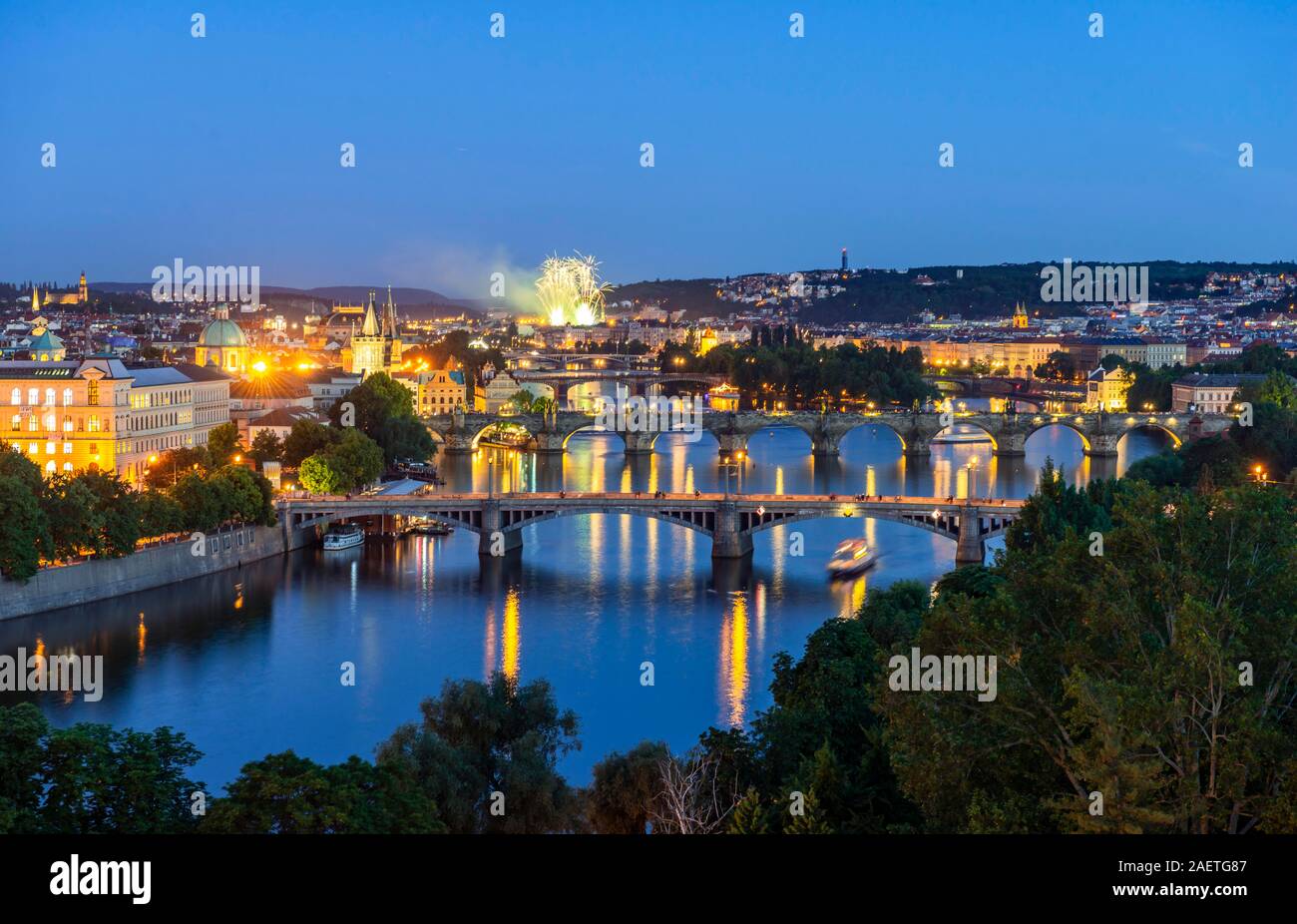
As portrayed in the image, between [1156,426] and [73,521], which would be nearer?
[73,521]

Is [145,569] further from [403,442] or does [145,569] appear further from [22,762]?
[403,442]

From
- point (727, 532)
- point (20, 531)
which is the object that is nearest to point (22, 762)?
point (20, 531)

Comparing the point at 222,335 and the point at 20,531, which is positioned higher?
the point at 222,335

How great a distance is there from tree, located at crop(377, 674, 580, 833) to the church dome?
25621mm

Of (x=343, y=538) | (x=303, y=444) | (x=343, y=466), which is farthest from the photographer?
(x=303, y=444)

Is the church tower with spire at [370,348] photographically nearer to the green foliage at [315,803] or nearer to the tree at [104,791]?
the tree at [104,791]

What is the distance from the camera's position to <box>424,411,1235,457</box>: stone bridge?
94.4 feet

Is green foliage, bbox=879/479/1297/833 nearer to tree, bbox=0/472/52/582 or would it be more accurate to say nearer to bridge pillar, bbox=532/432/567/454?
tree, bbox=0/472/52/582

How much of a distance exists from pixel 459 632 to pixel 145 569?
323 cm

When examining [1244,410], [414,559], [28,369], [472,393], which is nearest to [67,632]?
[414,559]

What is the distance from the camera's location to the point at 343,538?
1775 centimetres
